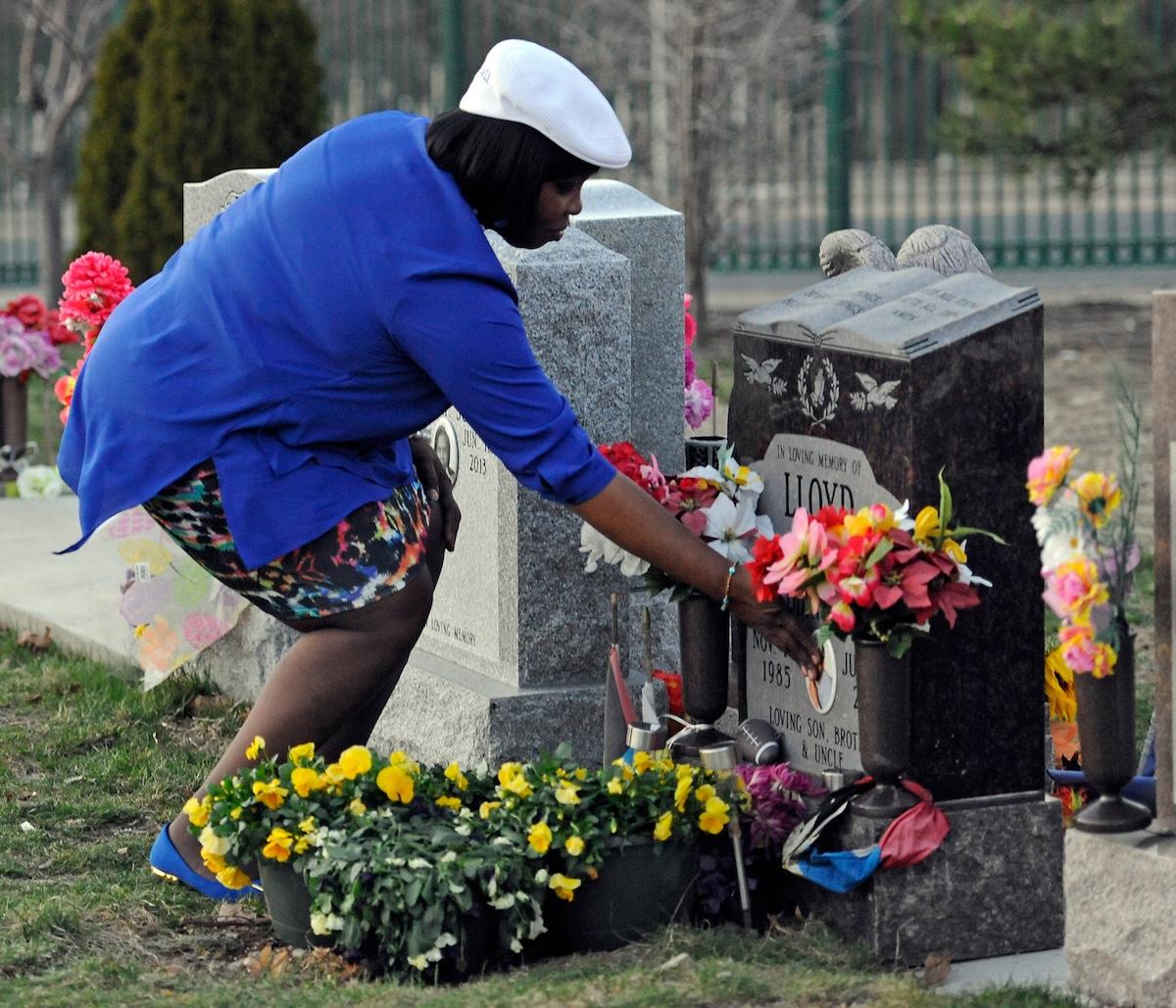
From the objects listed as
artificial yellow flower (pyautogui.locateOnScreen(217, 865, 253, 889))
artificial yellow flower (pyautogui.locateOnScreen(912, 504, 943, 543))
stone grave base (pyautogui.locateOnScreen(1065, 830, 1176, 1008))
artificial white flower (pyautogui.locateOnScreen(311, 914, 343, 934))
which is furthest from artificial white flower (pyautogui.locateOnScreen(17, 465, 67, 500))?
stone grave base (pyautogui.locateOnScreen(1065, 830, 1176, 1008))

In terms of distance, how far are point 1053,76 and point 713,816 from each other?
8.10 m

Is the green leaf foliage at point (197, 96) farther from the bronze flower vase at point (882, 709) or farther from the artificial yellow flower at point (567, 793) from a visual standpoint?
the bronze flower vase at point (882, 709)

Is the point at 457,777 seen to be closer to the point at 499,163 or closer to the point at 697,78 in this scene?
the point at 499,163

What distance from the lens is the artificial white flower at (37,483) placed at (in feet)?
24.7

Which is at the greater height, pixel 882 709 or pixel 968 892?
pixel 882 709

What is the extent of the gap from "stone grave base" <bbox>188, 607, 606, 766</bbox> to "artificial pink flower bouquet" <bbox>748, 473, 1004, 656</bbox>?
1118mm

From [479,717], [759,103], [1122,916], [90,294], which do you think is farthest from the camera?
[759,103]

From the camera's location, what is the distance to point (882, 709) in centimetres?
318

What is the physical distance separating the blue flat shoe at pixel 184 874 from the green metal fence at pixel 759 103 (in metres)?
8.65

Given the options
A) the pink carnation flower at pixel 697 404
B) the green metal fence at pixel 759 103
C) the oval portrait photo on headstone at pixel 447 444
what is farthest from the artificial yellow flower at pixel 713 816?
the green metal fence at pixel 759 103

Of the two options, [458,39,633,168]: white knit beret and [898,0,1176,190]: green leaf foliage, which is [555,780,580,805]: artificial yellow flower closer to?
[458,39,633,168]: white knit beret

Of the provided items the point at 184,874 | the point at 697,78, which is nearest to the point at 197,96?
the point at 697,78

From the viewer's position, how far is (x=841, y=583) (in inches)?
121

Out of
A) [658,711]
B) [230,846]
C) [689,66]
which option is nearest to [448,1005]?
[230,846]
